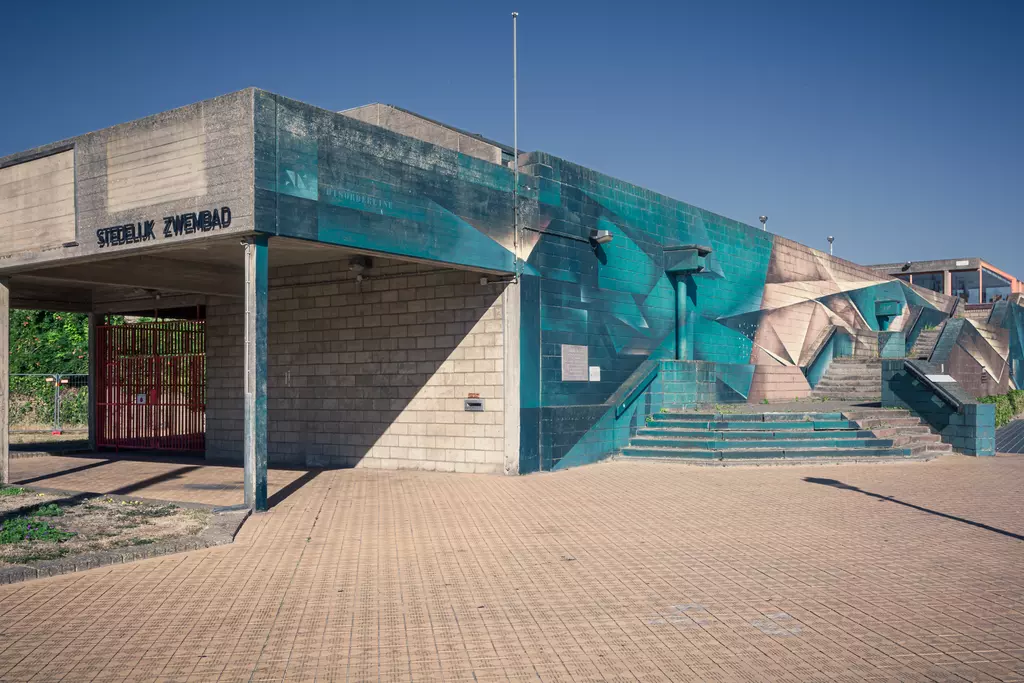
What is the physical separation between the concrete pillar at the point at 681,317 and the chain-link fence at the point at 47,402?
18160mm

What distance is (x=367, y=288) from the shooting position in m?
14.9

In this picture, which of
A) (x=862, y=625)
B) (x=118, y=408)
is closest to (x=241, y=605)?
(x=862, y=625)

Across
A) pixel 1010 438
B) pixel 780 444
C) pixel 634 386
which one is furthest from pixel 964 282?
pixel 634 386

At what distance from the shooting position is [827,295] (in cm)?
2528

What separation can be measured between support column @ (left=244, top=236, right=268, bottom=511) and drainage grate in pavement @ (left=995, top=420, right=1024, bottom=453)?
580 inches

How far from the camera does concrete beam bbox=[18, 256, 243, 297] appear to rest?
13.3 metres

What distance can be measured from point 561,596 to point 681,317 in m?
12.5

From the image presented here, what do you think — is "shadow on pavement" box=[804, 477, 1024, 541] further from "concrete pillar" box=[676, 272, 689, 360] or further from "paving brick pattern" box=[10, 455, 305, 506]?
"paving brick pattern" box=[10, 455, 305, 506]

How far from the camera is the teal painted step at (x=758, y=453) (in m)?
14.6

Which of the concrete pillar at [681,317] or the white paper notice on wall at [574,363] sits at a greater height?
the concrete pillar at [681,317]

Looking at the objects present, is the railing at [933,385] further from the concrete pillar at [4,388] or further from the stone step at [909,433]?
the concrete pillar at [4,388]

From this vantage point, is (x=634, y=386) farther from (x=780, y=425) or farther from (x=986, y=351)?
(x=986, y=351)

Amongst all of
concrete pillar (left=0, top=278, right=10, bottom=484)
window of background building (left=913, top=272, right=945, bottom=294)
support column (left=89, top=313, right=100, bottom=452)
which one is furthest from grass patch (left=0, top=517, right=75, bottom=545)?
window of background building (left=913, top=272, right=945, bottom=294)

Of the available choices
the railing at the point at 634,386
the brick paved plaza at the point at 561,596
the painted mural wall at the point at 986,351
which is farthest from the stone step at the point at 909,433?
the painted mural wall at the point at 986,351
